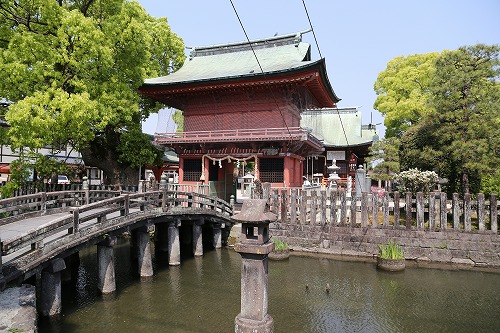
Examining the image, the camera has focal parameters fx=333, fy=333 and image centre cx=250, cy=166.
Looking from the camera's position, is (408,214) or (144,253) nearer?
(144,253)

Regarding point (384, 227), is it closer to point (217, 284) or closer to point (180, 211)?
point (217, 284)

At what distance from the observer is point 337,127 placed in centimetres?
3841

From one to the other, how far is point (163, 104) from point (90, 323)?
19820 millimetres

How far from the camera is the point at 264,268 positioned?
648cm

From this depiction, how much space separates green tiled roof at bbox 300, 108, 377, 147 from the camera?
1411 inches

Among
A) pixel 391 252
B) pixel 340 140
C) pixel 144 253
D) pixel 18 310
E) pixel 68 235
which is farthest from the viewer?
pixel 340 140

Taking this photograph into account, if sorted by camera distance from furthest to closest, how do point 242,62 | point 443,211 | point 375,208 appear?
point 242,62
point 375,208
point 443,211

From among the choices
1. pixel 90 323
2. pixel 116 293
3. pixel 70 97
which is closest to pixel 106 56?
pixel 70 97

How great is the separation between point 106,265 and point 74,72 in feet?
39.5

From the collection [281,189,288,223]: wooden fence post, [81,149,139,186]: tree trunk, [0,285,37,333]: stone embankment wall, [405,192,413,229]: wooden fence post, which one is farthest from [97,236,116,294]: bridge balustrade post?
[405,192,413,229]: wooden fence post

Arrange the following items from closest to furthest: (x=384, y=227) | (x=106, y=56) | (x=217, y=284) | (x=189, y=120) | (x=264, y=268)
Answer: (x=264, y=268) < (x=217, y=284) < (x=384, y=227) < (x=106, y=56) < (x=189, y=120)

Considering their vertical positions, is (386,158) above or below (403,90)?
below

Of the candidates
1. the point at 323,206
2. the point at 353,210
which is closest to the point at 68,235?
the point at 323,206

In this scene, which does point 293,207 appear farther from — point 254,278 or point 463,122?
point 254,278
